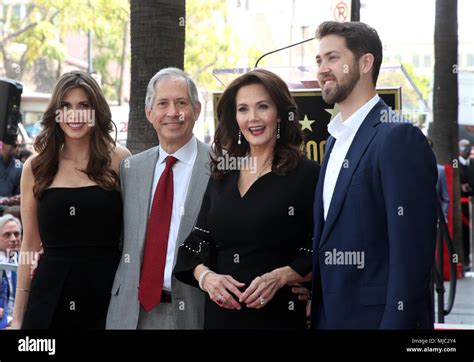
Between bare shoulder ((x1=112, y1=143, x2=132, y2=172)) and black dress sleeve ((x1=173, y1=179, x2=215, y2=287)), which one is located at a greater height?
bare shoulder ((x1=112, y1=143, x2=132, y2=172))

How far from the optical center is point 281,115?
3129 mm

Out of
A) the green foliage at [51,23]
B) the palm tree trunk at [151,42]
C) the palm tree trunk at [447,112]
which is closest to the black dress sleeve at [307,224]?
the palm tree trunk at [151,42]

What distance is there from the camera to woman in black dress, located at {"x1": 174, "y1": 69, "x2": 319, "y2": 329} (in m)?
3.00

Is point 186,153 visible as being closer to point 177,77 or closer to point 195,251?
point 177,77

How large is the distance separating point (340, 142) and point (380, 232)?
1.18ft

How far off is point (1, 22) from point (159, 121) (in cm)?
2091

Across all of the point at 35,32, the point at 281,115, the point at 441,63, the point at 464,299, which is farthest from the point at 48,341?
the point at 35,32

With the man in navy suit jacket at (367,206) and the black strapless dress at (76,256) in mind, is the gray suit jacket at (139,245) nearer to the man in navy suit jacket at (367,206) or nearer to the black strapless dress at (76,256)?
the black strapless dress at (76,256)

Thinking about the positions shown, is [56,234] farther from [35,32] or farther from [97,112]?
[35,32]

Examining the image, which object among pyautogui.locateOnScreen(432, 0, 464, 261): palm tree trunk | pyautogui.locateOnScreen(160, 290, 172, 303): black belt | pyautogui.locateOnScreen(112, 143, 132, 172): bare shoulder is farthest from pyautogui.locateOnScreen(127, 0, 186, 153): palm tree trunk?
pyautogui.locateOnScreen(432, 0, 464, 261): palm tree trunk

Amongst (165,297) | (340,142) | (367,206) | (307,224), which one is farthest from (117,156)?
(367,206)

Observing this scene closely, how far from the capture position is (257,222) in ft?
9.90

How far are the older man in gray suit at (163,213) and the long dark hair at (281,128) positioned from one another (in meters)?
0.18

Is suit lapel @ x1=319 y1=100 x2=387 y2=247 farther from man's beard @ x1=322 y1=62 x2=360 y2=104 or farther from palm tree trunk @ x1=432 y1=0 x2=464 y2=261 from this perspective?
palm tree trunk @ x1=432 y1=0 x2=464 y2=261
